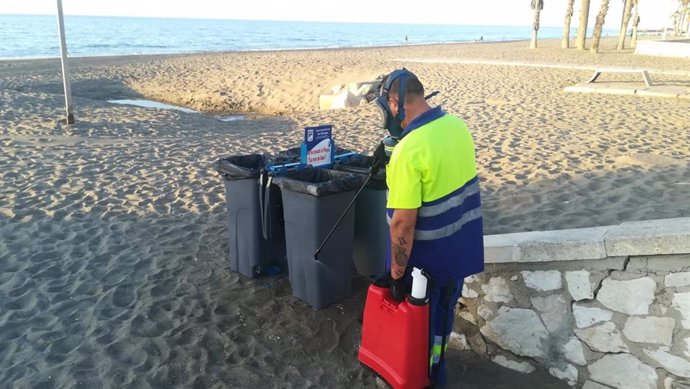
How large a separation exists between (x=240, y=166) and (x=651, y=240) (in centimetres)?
301

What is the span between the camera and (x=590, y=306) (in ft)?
10.6

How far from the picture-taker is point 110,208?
19.7ft

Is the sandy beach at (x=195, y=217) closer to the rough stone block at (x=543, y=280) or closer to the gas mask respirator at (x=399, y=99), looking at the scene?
the rough stone block at (x=543, y=280)

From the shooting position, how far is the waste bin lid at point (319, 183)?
3.59m

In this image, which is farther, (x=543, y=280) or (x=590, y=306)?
(x=543, y=280)

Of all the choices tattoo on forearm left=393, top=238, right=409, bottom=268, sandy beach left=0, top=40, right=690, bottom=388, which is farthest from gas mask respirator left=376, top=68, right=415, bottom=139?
sandy beach left=0, top=40, right=690, bottom=388

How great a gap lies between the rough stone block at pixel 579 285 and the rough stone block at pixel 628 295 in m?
0.07

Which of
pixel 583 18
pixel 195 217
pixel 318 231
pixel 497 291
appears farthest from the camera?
pixel 583 18

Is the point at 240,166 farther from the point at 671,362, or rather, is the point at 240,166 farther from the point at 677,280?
the point at 671,362

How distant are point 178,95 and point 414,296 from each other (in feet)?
53.7

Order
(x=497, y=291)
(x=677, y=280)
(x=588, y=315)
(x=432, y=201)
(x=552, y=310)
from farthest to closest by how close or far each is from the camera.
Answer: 1. (x=497, y=291)
2. (x=552, y=310)
3. (x=588, y=315)
4. (x=677, y=280)
5. (x=432, y=201)

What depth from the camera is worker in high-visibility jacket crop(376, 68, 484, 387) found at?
2.61 metres

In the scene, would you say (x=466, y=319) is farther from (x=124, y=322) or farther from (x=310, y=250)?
(x=124, y=322)

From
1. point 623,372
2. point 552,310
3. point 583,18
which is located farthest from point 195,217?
point 583,18
